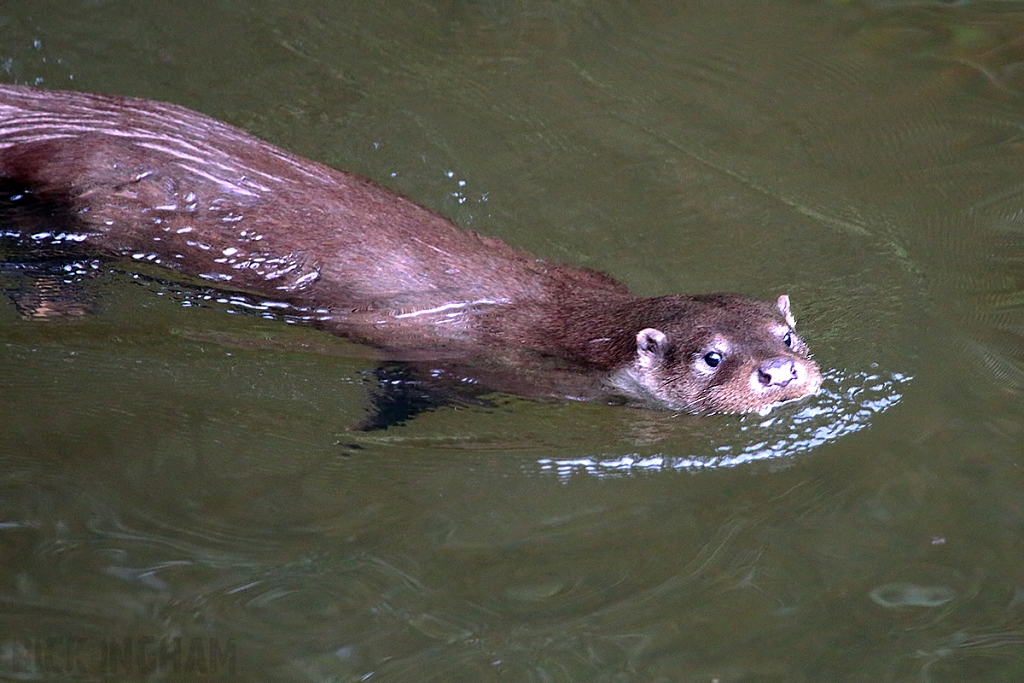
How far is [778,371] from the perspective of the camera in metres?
2.99

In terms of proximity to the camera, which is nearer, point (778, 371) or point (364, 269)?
point (778, 371)

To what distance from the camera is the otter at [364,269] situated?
3180mm

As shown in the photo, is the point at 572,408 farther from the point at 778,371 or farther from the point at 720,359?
the point at 778,371

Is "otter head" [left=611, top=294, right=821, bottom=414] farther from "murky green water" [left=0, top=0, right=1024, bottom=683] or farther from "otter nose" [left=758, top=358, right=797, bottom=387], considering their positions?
"murky green water" [left=0, top=0, right=1024, bottom=683]

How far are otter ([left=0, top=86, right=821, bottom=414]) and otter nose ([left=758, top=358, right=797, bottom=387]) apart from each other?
2 cm

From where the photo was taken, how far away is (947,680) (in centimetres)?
265

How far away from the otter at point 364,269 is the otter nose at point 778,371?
2 cm

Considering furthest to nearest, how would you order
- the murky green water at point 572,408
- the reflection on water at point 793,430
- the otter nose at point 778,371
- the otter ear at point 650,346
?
1. the reflection on water at point 793,430
2. the otter ear at point 650,346
3. the otter nose at point 778,371
4. the murky green water at point 572,408

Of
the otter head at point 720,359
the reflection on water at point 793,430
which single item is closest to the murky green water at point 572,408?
the reflection on water at point 793,430

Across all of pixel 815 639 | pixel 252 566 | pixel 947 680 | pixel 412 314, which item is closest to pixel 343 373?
pixel 412 314

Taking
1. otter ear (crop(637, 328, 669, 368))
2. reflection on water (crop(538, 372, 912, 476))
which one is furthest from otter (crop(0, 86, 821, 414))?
reflection on water (crop(538, 372, 912, 476))

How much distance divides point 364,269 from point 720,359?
1092 mm

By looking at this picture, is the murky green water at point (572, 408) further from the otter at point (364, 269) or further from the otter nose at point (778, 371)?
the otter nose at point (778, 371)

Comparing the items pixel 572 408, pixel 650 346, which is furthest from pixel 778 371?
pixel 572 408
